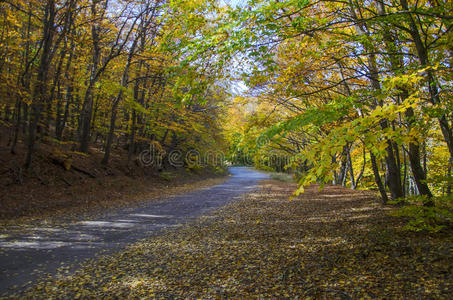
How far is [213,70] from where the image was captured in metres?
4.29

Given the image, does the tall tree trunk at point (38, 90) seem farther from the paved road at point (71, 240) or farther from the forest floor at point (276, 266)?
the forest floor at point (276, 266)

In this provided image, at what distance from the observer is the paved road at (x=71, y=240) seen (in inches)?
164

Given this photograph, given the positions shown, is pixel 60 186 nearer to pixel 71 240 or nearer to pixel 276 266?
pixel 71 240

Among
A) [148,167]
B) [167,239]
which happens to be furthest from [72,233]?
[148,167]

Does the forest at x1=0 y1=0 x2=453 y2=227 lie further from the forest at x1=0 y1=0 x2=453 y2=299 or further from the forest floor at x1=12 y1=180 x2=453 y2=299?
the forest floor at x1=12 y1=180 x2=453 y2=299

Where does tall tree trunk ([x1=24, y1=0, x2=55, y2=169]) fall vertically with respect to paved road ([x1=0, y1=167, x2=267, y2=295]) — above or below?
above

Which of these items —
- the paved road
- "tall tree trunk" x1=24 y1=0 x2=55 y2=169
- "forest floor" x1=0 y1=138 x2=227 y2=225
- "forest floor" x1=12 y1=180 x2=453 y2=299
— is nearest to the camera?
"forest floor" x1=12 y1=180 x2=453 y2=299

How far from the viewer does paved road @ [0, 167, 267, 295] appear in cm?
417

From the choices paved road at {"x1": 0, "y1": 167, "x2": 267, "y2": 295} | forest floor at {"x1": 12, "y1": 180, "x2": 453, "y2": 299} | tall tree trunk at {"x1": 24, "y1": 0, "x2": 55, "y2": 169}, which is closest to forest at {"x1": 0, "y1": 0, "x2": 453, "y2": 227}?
tall tree trunk at {"x1": 24, "y1": 0, "x2": 55, "y2": 169}

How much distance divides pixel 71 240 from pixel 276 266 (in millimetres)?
4356

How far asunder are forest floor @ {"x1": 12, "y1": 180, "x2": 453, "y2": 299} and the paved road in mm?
411

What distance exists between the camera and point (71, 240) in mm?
5688

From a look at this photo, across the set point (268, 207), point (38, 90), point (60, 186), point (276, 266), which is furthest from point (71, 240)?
point (38, 90)

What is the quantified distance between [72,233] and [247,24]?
232 inches
